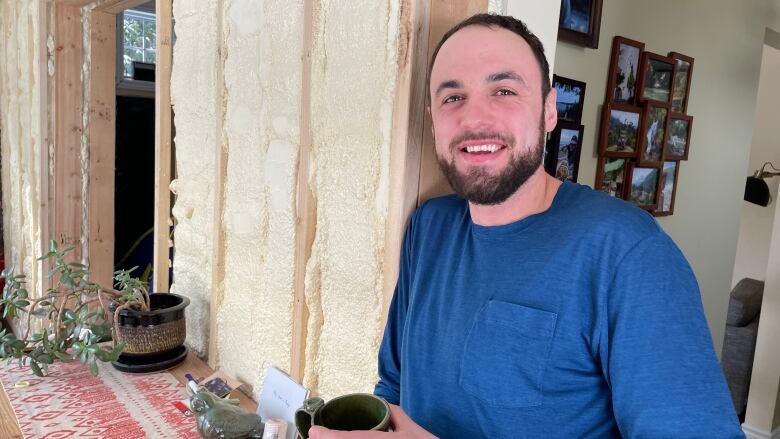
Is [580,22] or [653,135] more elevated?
[580,22]

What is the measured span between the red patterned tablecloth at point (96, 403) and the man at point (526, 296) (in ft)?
2.28

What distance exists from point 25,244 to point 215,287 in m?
2.52

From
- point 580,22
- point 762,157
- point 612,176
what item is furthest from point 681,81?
point 762,157

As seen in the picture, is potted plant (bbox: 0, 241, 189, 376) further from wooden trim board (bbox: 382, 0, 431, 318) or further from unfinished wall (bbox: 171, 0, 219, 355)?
wooden trim board (bbox: 382, 0, 431, 318)

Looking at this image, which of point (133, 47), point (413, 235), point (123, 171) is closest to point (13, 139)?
point (123, 171)

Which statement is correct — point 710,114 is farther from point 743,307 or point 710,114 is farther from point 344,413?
point 344,413

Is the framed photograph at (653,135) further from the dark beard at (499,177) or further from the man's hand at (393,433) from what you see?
the man's hand at (393,433)

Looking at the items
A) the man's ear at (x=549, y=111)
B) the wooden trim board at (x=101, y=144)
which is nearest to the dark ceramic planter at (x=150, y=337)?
the man's ear at (x=549, y=111)

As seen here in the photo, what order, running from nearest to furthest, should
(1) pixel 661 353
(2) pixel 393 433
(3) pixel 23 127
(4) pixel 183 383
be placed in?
1. (1) pixel 661 353
2. (2) pixel 393 433
3. (4) pixel 183 383
4. (3) pixel 23 127

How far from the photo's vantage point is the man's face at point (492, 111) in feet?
2.99

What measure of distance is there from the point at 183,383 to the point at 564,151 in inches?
65.2

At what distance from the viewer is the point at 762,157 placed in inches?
174

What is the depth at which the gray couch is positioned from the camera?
3.49 meters

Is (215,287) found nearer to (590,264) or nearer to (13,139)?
(590,264)
